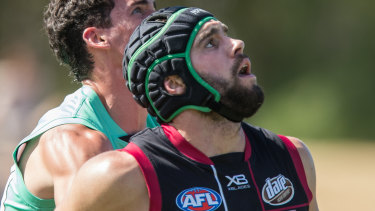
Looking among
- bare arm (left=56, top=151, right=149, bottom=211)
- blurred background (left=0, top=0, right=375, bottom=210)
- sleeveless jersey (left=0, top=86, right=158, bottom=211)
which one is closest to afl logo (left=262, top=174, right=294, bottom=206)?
bare arm (left=56, top=151, right=149, bottom=211)

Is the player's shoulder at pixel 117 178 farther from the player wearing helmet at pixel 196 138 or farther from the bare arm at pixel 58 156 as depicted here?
the bare arm at pixel 58 156

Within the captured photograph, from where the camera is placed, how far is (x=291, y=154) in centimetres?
346

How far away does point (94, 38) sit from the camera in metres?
4.47

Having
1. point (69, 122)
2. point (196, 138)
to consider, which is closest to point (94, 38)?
point (69, 122)

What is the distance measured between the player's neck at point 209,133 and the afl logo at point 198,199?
21cm

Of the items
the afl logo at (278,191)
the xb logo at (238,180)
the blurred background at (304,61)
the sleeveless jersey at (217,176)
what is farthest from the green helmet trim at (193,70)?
the blurred background at (304,61)

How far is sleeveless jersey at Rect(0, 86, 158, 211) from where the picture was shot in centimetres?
399

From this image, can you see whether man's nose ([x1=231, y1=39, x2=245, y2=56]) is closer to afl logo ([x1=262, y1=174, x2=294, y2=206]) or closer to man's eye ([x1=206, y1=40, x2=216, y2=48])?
man's eye ([x1=206, y1=40, x2=216, y2=48])

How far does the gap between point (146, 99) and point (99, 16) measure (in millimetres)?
1246

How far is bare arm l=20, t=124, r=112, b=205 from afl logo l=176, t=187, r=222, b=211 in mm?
732

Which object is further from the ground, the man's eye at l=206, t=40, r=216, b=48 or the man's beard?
the man's eye at l=206, t=40, r=216, b=48

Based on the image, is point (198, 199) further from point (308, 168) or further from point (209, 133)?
point (308, 168)

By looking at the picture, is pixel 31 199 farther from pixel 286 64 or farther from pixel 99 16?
pixel 286 64

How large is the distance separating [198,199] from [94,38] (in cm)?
170
